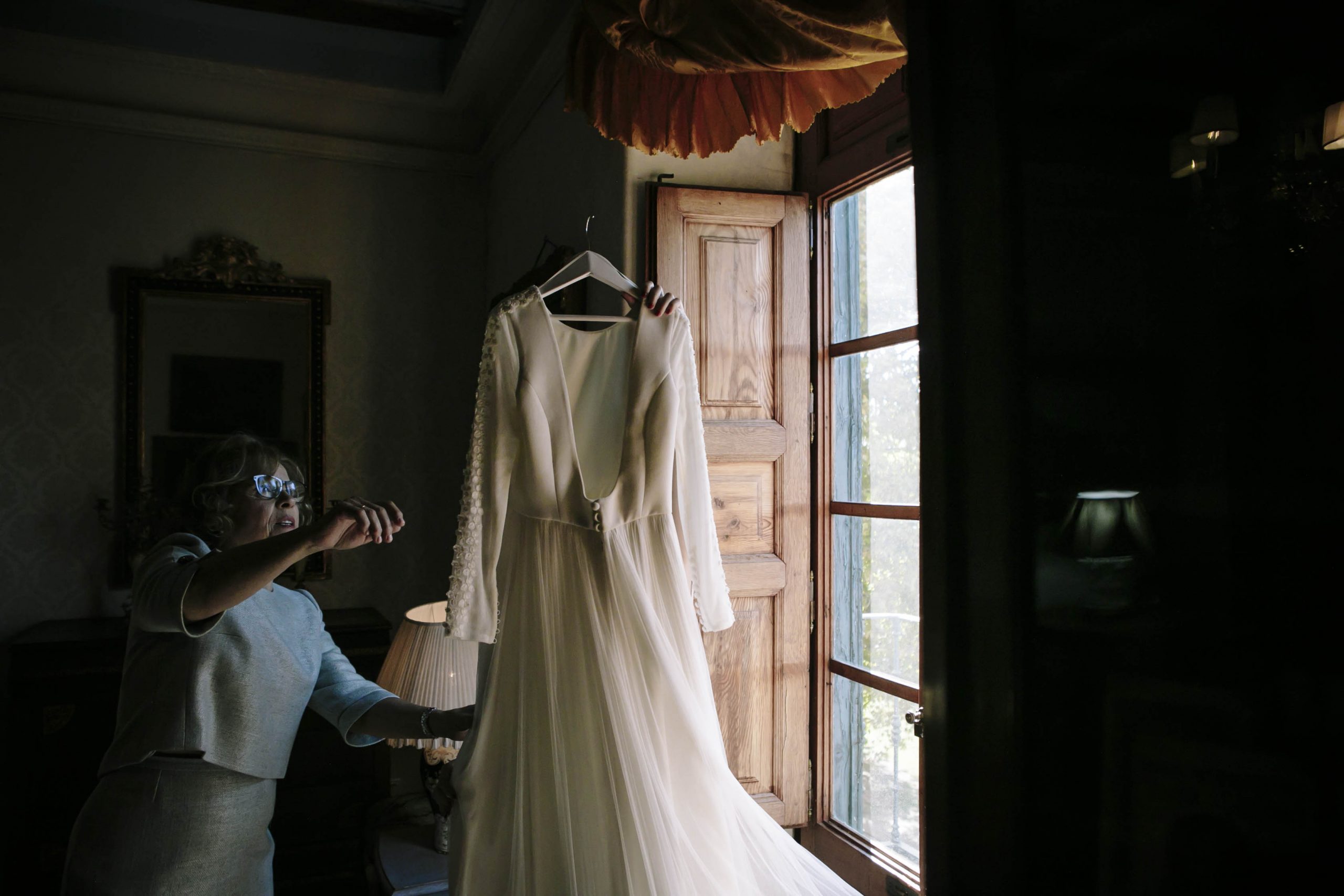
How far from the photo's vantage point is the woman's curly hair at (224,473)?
1.53 metres

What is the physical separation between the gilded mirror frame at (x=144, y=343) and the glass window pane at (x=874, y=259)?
219cm

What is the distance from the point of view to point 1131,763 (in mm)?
531

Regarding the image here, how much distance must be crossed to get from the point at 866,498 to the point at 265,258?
8.57 ft

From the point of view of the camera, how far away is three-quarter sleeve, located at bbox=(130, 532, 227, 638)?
4.27ft

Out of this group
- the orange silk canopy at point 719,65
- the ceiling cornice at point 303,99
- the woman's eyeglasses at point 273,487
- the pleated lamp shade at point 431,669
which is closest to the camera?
the orange silk canopy at point 719,65

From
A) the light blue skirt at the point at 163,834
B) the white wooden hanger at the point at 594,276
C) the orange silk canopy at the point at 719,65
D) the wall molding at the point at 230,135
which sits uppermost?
the wall molding at the point at 230,135

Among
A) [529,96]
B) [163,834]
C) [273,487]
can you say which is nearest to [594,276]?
[273,487]

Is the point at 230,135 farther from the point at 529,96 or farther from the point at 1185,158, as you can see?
the point at 1185,158

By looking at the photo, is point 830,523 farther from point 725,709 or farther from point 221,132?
point 221,132

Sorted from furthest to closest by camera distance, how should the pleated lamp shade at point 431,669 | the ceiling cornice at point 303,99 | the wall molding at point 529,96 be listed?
1. the ceiling cornice at point 303,99
2. the wall molding at point 529,96
3. the pleated lamp shade at point 431,669

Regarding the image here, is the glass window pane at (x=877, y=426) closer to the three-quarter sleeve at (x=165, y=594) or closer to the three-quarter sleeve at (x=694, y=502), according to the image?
the three-quarter sleeve at (x=694, y=502)

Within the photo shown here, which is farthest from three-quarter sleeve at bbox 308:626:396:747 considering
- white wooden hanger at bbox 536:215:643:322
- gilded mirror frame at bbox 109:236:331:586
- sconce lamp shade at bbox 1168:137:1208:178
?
gilded mirror frame at bbox 109:236:331:586

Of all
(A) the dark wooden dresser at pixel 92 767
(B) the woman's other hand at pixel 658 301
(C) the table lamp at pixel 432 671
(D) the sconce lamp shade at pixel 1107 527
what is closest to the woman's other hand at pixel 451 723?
(C) the table lamp at pixel 432 671

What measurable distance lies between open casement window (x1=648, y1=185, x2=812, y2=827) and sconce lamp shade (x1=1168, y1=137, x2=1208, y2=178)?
1.58 meters
